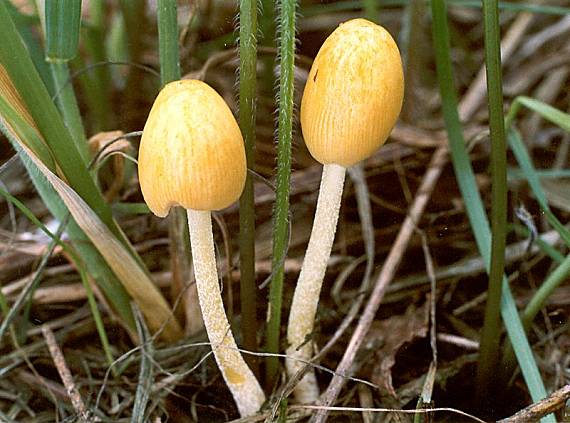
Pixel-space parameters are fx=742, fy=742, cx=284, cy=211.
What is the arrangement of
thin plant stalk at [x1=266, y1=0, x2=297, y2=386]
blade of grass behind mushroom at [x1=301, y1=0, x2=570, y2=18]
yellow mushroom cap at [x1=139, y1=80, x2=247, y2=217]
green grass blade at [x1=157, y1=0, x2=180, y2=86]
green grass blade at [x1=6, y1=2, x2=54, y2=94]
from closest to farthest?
1. yellow mushroom cap at [x1=139, y1=80, x2=247, y2=217]
2. thin plant stalk at [x1=266, y1=0, x2=297, y2=386]
3. green grass blade at [x1=157, y1=0, x2=180, y2=86]
4. green grass blade at [x1=6, y1=2, x2=54, y2=94]
5. blade of grass behind mushroom at [x1=301, y1=0, x2=570, y2=18]

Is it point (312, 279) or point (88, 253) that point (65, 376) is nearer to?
point (88, 253)

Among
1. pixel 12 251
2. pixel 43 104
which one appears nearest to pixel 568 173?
pixel 43 104

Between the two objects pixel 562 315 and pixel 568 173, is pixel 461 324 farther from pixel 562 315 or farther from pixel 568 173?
pixel 568 173

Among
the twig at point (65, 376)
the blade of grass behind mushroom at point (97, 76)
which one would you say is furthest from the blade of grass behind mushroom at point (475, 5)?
the twig at point (65, 376)

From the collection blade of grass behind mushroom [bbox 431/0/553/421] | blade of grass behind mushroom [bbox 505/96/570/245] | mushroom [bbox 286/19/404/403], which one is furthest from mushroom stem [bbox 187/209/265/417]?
blade of grass behind mushroom [bbox 505/96/570/245]

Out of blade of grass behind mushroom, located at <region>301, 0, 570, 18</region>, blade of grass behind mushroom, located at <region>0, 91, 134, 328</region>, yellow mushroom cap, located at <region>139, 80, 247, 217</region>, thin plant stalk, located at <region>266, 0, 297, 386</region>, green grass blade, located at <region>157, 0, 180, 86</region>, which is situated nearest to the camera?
yellow mushroom cap, located at <region>139, 80, 247, 217</region>

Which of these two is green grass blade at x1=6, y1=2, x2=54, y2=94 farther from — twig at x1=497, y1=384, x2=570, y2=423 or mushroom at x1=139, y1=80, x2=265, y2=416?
twig at x1=497, y1=384, x2=570, y2=423

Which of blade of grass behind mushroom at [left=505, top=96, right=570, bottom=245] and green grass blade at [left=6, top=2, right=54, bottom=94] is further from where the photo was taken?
green grass blade at [left=6, top=2, right=54, bottom=94]

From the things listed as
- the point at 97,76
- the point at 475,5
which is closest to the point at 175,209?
the point at 97,76
